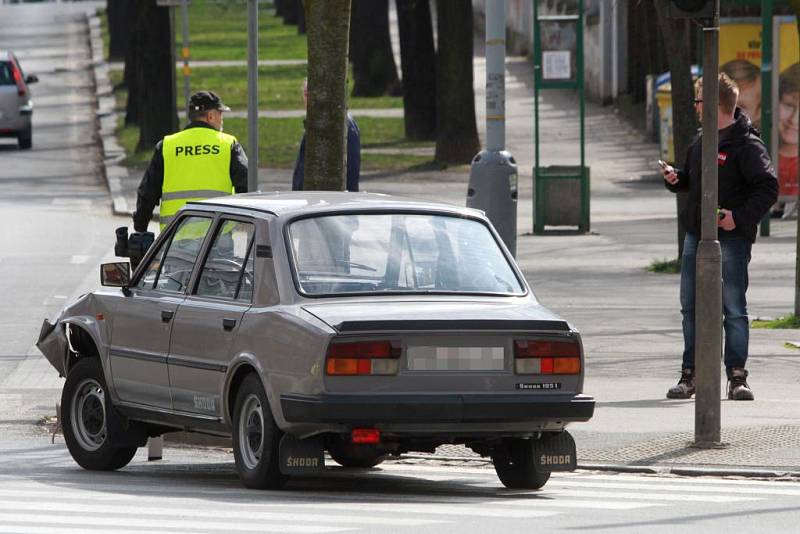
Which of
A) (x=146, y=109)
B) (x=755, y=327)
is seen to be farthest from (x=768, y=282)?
(x=146, y=109)

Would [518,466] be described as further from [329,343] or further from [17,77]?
[17,77]

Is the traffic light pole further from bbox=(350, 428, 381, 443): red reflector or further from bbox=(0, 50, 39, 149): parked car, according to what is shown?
bbox=(0, 50, 39, 149): parked car

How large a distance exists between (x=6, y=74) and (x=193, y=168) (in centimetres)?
2465

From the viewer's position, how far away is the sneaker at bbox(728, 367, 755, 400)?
1154cm

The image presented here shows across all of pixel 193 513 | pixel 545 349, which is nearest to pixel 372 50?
pixel 545 349

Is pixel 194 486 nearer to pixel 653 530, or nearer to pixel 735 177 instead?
pixel 653 530

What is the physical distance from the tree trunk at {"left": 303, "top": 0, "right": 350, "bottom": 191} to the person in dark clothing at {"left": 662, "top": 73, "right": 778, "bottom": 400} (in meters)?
2.58

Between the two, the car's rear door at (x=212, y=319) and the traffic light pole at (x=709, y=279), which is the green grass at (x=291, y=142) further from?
the car's rear door at (x=212, y=319)

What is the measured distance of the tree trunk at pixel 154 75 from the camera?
33.8 m

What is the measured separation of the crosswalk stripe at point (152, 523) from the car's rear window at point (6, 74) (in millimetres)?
28842

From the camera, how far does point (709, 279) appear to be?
392 inches

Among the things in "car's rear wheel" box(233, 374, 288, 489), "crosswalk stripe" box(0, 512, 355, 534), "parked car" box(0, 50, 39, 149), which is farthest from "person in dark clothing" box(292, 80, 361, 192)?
"parked car" box(0, 50, 39, 149)

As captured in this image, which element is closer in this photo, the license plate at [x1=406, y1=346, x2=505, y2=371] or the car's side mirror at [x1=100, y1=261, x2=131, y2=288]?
the license plate at [x1=406, y1=346, x2=505, y2=371]

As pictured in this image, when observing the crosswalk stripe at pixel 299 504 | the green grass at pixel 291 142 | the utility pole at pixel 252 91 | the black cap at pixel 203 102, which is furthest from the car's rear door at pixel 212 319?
the green grass at pixel 291 142
